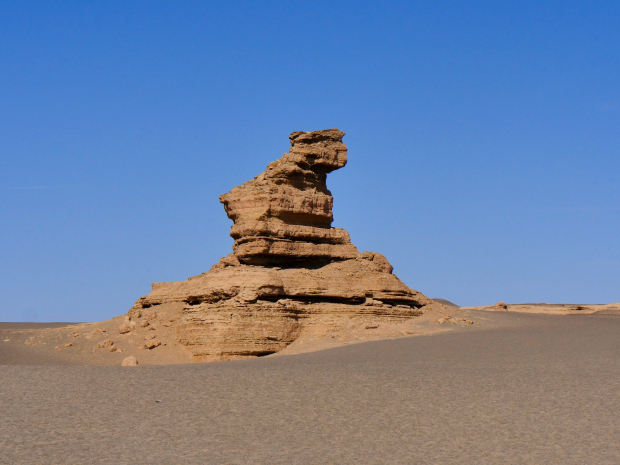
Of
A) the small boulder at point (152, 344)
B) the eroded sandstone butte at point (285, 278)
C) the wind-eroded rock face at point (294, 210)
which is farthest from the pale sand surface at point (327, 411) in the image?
the small boulder at point (152, 344)

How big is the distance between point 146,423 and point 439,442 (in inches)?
181

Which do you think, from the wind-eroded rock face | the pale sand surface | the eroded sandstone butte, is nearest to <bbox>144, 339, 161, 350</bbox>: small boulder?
the eroded sandstone butte

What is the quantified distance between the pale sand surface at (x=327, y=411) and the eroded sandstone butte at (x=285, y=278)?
4.72m

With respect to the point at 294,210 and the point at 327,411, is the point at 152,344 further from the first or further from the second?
the point at 327,411

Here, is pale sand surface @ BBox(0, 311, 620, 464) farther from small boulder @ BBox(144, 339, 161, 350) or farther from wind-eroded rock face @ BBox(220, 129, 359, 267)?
small boulder @ BBox(144, 339, 161, 350)

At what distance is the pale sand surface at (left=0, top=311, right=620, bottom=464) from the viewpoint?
8.77 meters

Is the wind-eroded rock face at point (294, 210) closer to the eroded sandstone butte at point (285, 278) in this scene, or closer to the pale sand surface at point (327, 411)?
the eroded sandstone butte at point (285, 278)

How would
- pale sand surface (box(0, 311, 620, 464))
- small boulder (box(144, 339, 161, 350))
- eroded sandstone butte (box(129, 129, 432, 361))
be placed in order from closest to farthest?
pale sand surface (box(0, 311, 620, 464)) < eroded sandstone butte (box(129, 129, 432, 361)) < small boulder (box(144, 339, 161, 350))

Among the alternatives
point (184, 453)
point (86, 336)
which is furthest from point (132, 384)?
point (86, 336)

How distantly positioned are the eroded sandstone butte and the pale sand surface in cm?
472

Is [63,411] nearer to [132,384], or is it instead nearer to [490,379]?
[132,384]

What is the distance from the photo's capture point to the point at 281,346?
20766 mm

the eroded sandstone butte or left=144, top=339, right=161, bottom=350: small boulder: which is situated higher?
the eroded sandstone butte

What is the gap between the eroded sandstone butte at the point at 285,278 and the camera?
20672mm
